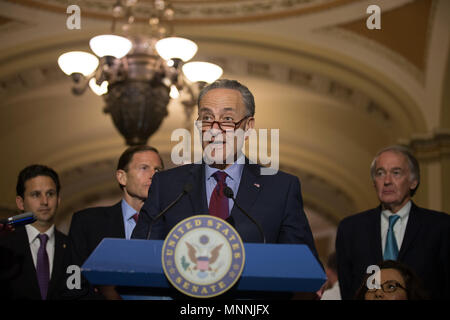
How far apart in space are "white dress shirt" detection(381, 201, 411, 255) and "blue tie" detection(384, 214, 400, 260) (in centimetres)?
2

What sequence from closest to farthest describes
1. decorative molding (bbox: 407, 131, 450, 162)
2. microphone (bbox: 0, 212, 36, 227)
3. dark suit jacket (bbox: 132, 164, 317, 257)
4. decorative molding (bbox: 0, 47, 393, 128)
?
microphone (bbox: 0, 212, 36, 227), dark suit jacket (bbox: 132, 164, 317, 257), decorative molding (bbox: 407, 131, 450, 162), decorative molding (bbox: 0, 47, 393, 128)

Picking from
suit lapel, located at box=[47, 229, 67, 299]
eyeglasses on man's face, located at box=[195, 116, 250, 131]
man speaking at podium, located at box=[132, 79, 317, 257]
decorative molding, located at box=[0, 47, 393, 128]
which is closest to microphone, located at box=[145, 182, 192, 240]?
man speaking at podium, located at box=[132, 79, 317, 257]

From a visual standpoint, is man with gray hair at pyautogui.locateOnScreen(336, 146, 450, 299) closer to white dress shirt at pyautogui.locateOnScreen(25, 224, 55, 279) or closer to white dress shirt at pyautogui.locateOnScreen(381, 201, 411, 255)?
white dress shirt at pyautogui.locateOnScreen(381, 201, 411, 255)

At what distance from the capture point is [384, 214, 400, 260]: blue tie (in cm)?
358

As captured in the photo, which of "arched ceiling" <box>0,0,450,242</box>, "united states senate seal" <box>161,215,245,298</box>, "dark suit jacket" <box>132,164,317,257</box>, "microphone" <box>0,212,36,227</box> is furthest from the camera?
"arched ceiling" <box>0,0,450,242</box>

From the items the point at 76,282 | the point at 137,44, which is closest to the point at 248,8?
the point at 137,44

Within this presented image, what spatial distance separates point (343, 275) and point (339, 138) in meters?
10.9

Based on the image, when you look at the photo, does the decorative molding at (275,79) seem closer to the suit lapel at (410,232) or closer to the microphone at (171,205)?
the suit lapel at (410,232)

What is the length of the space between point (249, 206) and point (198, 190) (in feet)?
0.63

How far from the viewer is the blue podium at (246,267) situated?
1.96 metres

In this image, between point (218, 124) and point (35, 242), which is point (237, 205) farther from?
point (35, 242)

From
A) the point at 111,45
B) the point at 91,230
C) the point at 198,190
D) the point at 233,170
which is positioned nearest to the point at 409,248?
the point at 233,170

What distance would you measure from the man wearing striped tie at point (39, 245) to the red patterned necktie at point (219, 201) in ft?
3.48

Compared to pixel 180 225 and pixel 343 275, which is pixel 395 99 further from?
pixel 180 225
